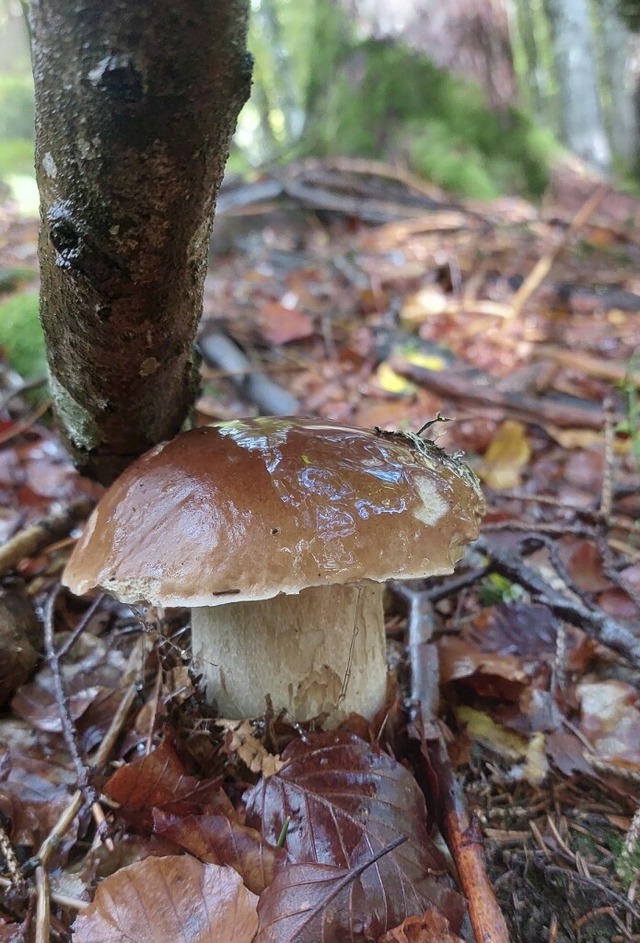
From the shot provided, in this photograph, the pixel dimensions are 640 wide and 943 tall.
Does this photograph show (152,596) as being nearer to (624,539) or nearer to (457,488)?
(457,488)

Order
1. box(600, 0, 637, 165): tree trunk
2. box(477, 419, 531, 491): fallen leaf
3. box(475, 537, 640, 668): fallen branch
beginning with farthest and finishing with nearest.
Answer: box(600, 0, 637, 165): tree trunk
box(477, 419, 531, 491): fallen leaf
box(475, 537, 640, 668): fallen branch

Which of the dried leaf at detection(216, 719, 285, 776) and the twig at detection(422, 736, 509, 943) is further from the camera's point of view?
the dried leaf at detection(216, 719, 285, 776)

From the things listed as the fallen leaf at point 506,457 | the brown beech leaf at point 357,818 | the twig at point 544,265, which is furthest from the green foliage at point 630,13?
the brown beech leaf at point 357,818

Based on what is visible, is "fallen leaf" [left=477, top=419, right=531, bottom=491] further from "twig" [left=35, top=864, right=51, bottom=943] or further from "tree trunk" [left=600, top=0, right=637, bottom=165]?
"tree trunk" [left=600, top=0, right=637, bottom=165]

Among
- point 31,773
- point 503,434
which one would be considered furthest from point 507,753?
point 503,434

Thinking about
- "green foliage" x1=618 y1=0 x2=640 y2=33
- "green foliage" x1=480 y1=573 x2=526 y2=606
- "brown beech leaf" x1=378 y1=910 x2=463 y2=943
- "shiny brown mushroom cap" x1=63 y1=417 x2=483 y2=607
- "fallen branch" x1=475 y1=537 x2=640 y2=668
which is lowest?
"green foliage" x1=480 y1=573 x2=526 y2=606

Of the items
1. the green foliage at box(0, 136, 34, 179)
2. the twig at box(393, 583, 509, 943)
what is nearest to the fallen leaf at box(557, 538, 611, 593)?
the twig at box(393, 583, 509, 943)

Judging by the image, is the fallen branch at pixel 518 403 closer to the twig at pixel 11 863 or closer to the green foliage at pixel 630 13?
the twig at pixel 11 863

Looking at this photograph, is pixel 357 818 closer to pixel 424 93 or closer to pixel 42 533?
pixel 42 533
